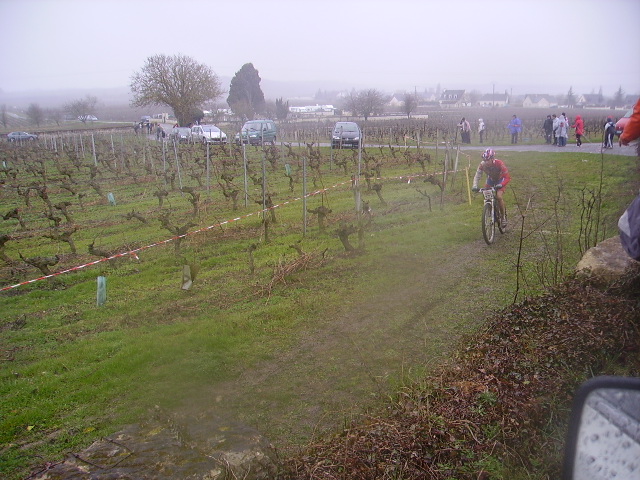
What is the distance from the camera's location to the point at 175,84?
4894 cm

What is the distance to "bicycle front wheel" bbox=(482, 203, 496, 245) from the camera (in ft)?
30.2

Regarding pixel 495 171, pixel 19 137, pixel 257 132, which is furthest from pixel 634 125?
pixel 19 137

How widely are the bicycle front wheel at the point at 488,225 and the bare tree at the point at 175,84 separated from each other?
1738 inches

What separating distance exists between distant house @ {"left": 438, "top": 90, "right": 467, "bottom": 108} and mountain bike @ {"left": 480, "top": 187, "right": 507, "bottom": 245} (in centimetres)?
8355

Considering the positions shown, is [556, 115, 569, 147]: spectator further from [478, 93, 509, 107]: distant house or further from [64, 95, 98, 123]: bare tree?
[64, 95, 98, 123]: bare tree

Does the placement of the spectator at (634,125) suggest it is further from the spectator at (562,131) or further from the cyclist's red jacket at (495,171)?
the spectator at (562,131)

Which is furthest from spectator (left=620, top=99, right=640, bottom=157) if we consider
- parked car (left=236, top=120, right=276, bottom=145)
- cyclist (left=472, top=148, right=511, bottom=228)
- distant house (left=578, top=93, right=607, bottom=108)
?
parked car (left=236, top=120, right=276, bottom=145)

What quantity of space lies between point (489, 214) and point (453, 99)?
96.9 m

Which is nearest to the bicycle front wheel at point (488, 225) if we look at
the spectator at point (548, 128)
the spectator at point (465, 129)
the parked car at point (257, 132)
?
the spectator at point (548, 128)

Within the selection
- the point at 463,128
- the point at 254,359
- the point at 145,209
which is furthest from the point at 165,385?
the point at 463,128

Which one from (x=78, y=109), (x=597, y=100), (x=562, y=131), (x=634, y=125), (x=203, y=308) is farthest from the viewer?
(x=78, y=109)

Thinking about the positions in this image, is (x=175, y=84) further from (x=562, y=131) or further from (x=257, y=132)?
(x=562, y=131)

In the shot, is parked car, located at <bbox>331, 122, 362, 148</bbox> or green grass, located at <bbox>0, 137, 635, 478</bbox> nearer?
green grass, located at <bbox>0, 137, 635, 478</bbox>

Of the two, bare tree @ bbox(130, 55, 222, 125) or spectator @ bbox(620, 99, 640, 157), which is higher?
bare tree @ bbox(130, 55, 222, 125)
